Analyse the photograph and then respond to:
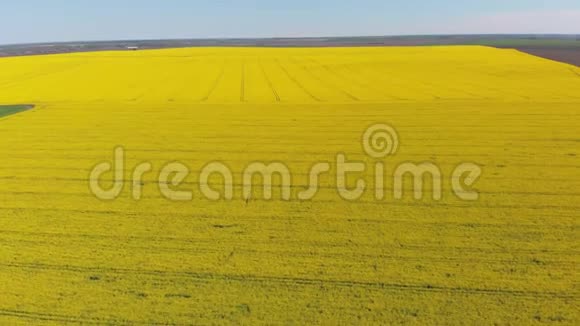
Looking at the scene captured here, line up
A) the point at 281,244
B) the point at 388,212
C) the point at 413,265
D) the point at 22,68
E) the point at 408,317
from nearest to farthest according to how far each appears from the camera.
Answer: the point at 408,317 < the point at 413,265 < the point at 281,244 < the point at 388,212 < the point at 22,68

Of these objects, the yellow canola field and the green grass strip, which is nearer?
the yellow canola field

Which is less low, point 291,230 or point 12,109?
point 12,109

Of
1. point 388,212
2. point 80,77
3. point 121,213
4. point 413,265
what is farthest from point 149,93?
point 413,265

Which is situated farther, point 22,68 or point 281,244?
point 22,68

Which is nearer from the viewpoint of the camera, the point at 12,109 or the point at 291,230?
the point at 291,230

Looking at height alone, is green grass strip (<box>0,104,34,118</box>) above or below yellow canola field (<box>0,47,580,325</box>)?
above

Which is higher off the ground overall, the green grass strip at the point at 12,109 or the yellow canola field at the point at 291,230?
the green grass strip at the point at 12,109

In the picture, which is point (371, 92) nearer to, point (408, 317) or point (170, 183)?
point (170, 183)

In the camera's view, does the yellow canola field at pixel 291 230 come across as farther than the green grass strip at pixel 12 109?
No
